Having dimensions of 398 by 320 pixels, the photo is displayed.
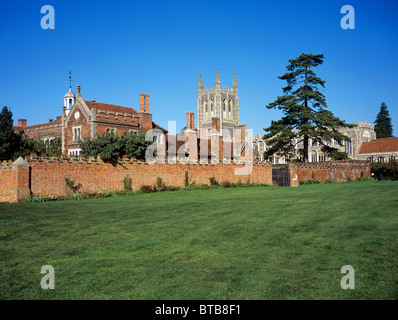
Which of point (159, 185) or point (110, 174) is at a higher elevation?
point (110, 174)

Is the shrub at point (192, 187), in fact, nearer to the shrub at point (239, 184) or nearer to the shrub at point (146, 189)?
the shrub at point (146, 189)

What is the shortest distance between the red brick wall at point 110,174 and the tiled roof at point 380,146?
51.4 metres

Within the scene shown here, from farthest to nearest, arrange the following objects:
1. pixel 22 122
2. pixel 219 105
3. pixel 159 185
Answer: pixel 219 105 → pixel 22 122 → pixel 159 185

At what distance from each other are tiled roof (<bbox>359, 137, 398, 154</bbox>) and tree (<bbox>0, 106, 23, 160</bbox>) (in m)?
66.8

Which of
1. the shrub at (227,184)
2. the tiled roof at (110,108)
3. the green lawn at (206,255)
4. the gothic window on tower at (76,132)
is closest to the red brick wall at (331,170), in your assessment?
the shrub at (227,184)

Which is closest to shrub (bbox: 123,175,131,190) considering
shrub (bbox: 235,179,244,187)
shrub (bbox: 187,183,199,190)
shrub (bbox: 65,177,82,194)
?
shrub (bbox: 65,177,82,194)

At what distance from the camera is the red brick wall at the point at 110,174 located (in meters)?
24.2

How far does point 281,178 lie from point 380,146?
47.4 m

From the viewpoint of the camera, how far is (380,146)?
253 feet

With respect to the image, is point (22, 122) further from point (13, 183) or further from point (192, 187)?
point (13, 183)

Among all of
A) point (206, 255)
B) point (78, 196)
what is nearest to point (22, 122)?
point (78, 196)
